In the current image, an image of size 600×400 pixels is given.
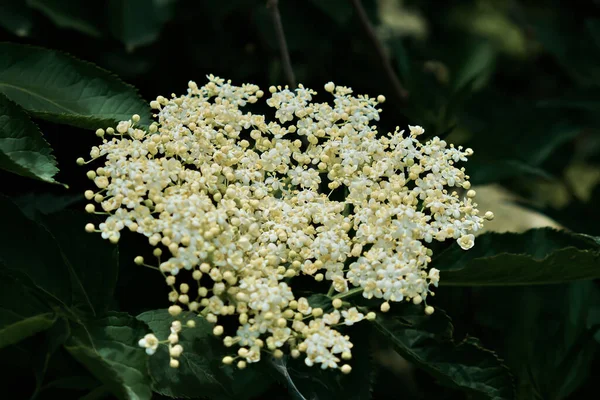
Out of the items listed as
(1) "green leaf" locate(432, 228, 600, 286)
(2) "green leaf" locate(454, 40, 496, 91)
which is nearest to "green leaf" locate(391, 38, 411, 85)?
(2) "green leaf" locate(454, 40, 496, 91)

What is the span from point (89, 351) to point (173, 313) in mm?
202

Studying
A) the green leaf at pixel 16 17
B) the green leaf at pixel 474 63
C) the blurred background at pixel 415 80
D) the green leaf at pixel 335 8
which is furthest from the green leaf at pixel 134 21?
the green leaf at pixel 474 63

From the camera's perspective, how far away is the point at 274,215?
1737mm

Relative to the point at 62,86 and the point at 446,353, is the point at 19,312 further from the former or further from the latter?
the point at 446,353

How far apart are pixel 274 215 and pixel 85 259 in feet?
1.83

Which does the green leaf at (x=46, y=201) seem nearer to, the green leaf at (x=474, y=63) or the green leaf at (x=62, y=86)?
the green leaf at (x=62, y=86)

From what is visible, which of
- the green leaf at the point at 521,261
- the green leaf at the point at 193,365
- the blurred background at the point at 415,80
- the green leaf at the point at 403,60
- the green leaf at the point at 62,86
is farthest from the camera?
the green leaf at the point at 403,60

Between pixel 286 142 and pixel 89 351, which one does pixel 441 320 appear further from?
pixel 89 351

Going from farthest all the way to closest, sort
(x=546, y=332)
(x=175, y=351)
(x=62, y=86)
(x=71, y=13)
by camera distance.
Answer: (x=71, y=13) → (x=546, y=332) → (x=62, y=86) → (x=175, y=351)

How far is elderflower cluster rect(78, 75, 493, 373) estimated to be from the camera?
1594mm

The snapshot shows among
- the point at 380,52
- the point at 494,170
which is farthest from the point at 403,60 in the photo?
the point at 494,170

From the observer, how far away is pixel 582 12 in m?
4.50

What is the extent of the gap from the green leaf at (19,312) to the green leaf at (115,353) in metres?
0.08

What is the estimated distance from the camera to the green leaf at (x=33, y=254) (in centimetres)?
181
